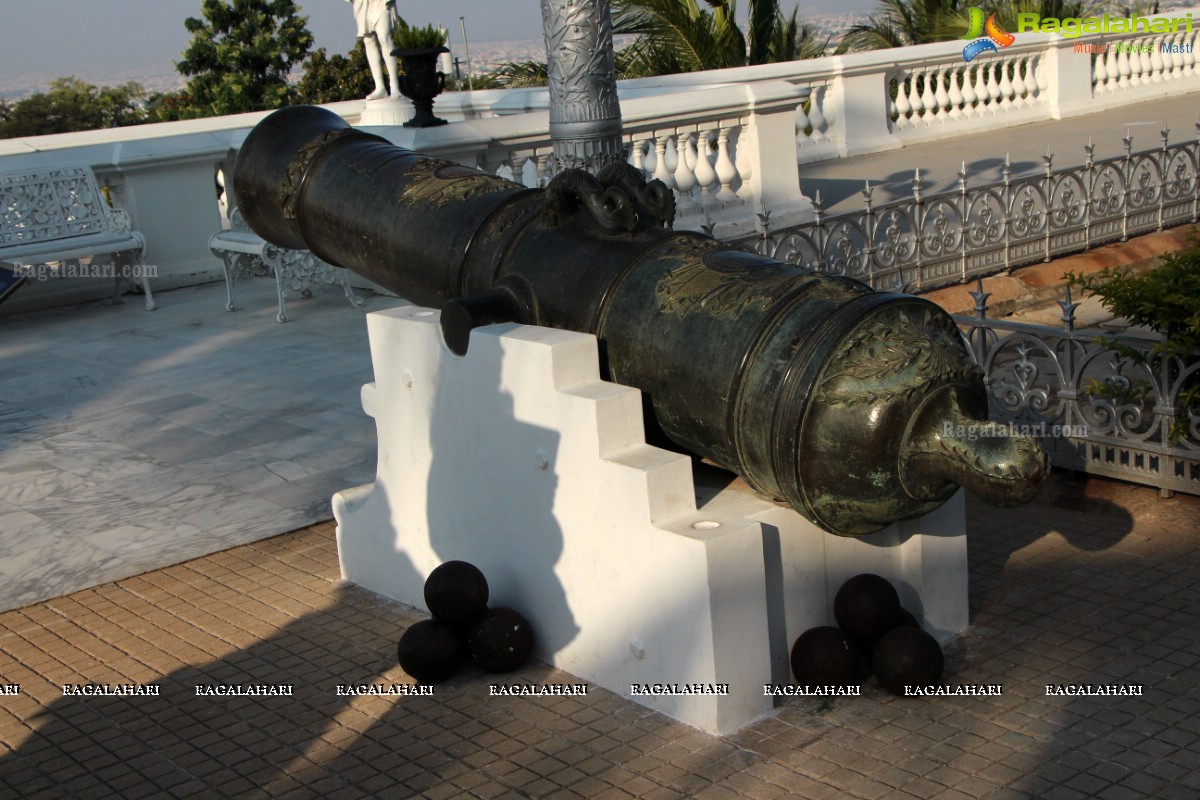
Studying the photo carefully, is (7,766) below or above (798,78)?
below

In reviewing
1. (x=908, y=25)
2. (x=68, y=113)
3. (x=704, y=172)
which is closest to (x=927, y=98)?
(x=704, y=172)

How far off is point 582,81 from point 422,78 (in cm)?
377

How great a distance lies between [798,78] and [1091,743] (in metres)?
11.1

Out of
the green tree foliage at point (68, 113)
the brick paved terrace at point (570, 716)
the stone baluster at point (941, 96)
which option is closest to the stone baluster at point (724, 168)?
the stone baluster at point (941, 96)

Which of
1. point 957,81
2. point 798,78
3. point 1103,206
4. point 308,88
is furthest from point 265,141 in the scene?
A: point 308,88

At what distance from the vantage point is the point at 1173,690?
378cm

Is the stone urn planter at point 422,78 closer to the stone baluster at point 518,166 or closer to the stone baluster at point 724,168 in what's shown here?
the stone baluster at point 518,166

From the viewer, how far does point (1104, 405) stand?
5.59m

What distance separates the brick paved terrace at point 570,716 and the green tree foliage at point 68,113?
4981cm

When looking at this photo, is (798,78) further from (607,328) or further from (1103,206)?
(607,328)

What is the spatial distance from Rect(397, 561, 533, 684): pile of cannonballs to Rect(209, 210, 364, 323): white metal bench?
5341mm

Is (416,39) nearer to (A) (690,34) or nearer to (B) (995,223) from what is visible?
(B) (995,223)

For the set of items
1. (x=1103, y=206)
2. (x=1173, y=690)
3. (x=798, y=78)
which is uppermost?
(x=798, y=78)

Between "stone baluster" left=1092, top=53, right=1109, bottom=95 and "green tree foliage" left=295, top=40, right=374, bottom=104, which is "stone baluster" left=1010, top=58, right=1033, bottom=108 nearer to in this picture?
"stone baluster" left=1092, top=53, right=1109, bottom=95
